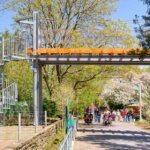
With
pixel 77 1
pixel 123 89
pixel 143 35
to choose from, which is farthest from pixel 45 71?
pixel 123 89

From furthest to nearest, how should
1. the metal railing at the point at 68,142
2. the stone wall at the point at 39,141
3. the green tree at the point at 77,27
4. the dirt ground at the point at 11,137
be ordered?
the green tree at the point at 77,27
the dirt ground at the point at 11,137
the stone wall at the point at 39,141
the metal railing at the point at 68,142

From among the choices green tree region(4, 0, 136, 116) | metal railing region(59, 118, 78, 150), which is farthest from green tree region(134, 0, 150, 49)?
green tree region(4, 0, 136, 116)

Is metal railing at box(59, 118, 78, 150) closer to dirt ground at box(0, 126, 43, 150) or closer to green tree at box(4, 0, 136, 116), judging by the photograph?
dirt ground at box(0, 126, 43, 150)

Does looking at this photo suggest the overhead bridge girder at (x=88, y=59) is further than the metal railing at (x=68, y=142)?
Yes

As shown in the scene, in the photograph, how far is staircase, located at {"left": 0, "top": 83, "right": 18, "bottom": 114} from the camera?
72.5ft

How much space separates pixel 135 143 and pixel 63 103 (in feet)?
39.3

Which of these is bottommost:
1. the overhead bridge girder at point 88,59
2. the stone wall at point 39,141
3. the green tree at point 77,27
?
the stone wall at point 39,141

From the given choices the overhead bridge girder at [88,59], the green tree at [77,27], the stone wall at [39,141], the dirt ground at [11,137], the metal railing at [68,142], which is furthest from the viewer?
the green tree at [77,27]

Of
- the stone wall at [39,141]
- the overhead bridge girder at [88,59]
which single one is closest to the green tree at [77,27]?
the overhead bridge girder at [88,59]

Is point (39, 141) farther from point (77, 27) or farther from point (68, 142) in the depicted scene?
point (77, 27)

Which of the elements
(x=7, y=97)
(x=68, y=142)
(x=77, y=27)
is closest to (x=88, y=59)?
(x=7, y=97)

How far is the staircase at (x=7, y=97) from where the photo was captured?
22094mm

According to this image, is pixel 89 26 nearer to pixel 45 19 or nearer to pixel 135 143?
pixel 45 19

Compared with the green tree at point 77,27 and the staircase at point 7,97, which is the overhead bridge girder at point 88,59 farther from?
the green tree at point 77,27
